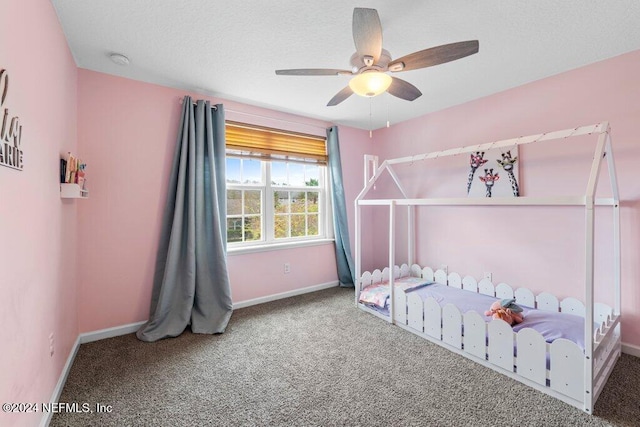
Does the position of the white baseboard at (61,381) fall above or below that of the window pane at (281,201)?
below

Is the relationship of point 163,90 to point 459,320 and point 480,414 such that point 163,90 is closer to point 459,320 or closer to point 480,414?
point 459,320

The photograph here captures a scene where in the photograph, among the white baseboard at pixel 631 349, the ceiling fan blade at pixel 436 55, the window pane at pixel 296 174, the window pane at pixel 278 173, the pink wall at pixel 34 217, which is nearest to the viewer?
the pink wall at pixel 34 217

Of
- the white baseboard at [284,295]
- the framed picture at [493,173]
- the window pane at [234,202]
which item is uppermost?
the framed picture at [493,173]

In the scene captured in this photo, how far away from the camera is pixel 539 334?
5.69 ft

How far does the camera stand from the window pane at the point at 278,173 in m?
3.46

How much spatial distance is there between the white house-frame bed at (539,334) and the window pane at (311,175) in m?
1.31

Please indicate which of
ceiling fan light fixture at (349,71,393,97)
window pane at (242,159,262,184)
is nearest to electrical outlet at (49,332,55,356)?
window pane at (242,159,262,184)

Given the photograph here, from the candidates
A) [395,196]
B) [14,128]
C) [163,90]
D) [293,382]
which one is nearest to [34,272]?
[14,128]

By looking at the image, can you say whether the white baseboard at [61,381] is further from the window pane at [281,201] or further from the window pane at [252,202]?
the window pane at [281,201]

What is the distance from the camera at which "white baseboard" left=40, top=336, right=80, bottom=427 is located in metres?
1.43

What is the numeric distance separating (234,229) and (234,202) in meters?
0.31

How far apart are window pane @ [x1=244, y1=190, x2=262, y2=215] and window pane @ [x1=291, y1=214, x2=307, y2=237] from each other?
49 centimetres

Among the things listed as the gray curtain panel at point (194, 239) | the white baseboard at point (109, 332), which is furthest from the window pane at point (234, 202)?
the white baseboard at point (109, 332)

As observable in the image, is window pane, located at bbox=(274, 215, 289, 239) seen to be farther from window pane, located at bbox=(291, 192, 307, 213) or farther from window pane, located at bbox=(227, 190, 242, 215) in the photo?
window pane, located at bbox=(227, 190, 242, 215)
